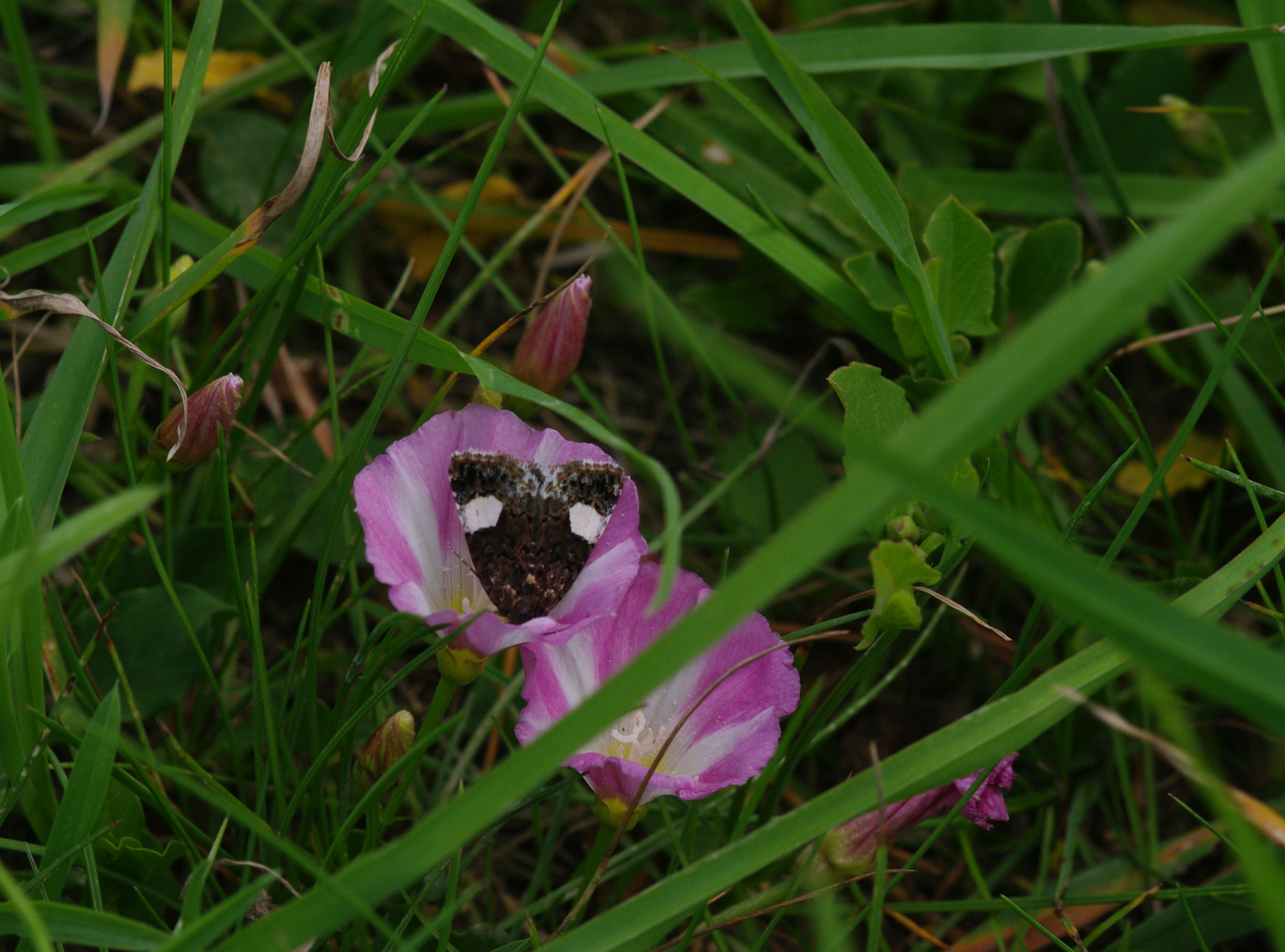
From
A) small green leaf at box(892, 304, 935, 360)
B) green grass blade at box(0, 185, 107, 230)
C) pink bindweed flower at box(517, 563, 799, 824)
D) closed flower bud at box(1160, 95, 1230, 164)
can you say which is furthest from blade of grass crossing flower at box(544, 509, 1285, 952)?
closed flower bud at box(1160, 95, 1230, 164)

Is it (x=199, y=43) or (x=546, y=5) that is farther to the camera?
(x=546, y=5)

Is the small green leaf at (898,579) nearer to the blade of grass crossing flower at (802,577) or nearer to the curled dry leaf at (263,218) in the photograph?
the blade of grass crossing flower at (802,577)

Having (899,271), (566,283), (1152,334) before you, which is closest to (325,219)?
(566,283)

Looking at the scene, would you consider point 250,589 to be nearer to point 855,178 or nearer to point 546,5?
point 855,178

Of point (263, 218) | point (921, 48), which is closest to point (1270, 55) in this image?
point (921, 48)

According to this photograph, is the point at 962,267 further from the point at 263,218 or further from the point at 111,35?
the point at 111,35

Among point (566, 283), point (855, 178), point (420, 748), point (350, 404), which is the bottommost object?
point (350, 404)

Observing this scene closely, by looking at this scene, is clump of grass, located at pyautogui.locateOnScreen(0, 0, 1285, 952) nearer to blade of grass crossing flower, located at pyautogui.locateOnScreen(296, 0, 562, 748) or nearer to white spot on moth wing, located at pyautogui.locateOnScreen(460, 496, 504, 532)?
blade of grass crossing flower, located at pyautogui.locateOnScreen(296, 0, 562, 748)
